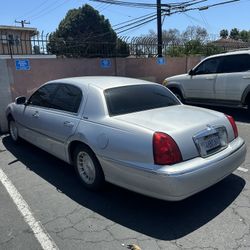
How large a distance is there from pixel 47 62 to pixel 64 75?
2.13ft

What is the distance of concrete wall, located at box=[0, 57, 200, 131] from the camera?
8.20 metres

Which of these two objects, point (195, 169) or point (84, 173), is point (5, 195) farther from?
point (195, 169)

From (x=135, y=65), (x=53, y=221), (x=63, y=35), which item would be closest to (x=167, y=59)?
(x=135, y=65)

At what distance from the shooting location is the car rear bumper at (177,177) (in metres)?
3.34

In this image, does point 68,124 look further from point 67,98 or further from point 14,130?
point 14,130

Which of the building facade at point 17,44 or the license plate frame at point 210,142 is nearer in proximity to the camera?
the license plate frame at point 210,142

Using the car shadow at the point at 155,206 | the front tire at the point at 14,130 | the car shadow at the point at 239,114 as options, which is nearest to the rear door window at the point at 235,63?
the car shadow at the point at 239,114

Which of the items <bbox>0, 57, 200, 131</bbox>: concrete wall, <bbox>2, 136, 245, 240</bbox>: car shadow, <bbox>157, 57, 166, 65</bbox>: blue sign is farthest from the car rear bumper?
<bbox>157, 57, 166, 65</bbox>: blue sign

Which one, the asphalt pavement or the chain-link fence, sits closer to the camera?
the asphalt pavement

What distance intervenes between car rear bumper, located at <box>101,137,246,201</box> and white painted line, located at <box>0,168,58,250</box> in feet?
3.26

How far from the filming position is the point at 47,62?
29.7ft

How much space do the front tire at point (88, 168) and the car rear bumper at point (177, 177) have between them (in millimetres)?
388

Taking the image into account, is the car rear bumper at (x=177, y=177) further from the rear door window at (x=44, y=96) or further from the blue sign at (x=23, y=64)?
the blue sign at (x=23, y=64)

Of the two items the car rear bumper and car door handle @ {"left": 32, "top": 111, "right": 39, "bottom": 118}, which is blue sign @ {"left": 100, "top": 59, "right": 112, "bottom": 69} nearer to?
car door handle @ {"left": 32, "top": 111, "right": 39, "bottom": 118}
